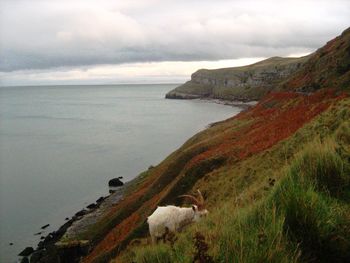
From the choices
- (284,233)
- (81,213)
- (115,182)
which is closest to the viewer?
(284,233)

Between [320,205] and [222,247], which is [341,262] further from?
[222,247]

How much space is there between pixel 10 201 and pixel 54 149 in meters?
36.8

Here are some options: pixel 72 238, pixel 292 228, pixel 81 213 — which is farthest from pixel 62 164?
pixel 292 228

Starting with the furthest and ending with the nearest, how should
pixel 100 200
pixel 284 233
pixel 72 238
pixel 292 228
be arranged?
pixel 100 200 → pixel 72 238 → pixel 292 228 → pixel 284 233

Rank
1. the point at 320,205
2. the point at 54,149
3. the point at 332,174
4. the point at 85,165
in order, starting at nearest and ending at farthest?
the point at 320,205 → the point at 332,174 → the point at 85,165 → the point at 54,149

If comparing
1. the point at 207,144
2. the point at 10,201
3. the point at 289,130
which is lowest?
the point at 10,201

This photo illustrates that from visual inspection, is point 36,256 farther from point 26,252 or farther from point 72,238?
point 72,238

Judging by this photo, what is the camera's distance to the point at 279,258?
4.82 meters

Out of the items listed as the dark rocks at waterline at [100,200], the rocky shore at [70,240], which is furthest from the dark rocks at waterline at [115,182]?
the rocky shore at [70,240]

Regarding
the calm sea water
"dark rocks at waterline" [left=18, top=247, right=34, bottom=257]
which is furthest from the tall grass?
the calm sea water

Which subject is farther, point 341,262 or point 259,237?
point 341,262

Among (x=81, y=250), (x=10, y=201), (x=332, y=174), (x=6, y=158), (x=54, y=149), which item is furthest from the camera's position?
(x=54, y=149)

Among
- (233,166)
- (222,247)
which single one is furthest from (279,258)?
(233,166)

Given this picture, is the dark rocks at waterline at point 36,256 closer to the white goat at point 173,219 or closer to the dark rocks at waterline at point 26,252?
the dark rocks at waterline at point 26,252
